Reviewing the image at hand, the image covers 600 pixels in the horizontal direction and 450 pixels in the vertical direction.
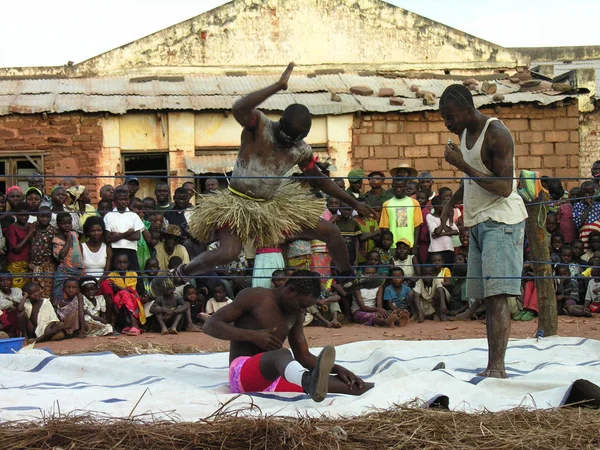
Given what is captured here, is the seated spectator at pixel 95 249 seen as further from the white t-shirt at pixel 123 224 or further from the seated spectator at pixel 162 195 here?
the seated spectator at pixel 162 195

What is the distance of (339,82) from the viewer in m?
16.2

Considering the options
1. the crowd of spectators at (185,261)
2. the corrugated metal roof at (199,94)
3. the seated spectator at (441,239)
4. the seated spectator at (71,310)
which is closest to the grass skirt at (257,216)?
the crowd of spectators at (185,261)

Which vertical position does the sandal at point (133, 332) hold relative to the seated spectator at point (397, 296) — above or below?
below

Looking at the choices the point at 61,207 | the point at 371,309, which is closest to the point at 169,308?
the point at 61,207

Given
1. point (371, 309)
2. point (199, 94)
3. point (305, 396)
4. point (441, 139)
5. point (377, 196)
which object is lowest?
point (371, 309)

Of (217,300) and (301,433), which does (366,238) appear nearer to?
(217,300)

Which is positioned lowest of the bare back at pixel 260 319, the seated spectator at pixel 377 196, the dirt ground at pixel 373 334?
the dirt ground at pixel 373 334

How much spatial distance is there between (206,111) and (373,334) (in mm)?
6303

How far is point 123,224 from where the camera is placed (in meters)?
10.2

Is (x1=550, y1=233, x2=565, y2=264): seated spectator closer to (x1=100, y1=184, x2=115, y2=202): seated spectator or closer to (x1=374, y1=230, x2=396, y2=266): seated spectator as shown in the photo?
(x1=374, y1=230, x2=396, y2=266): seated spectator

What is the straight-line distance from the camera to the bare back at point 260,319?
5.46 meters

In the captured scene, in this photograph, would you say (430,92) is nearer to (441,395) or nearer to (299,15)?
(299,15)

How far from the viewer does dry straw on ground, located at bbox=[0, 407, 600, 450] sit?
4098mm

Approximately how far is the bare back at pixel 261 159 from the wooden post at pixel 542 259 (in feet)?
7.74
